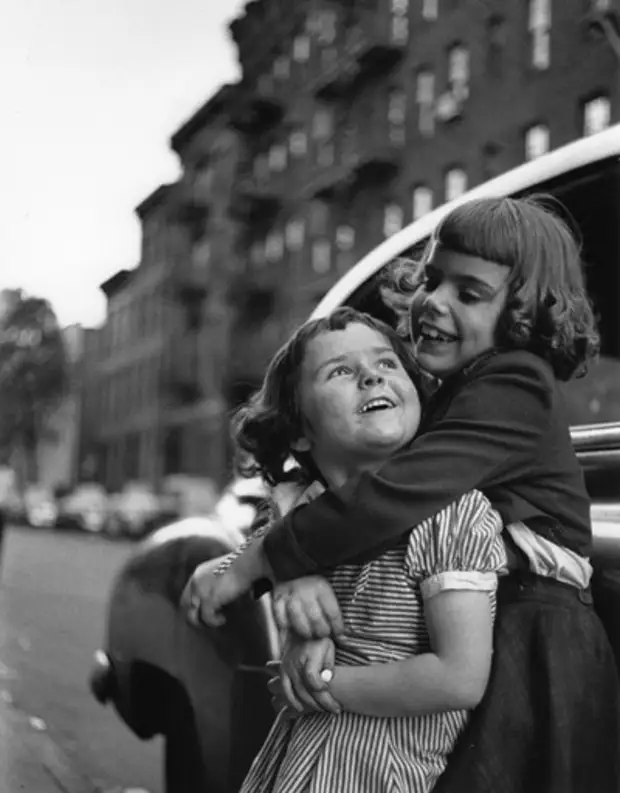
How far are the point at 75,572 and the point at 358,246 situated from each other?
10.7ft

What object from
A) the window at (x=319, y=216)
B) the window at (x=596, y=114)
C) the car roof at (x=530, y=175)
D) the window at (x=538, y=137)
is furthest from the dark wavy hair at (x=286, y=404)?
the window at (x=596, y=114)

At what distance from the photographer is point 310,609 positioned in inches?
55.7

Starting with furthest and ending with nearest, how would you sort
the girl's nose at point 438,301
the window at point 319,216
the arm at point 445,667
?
the window at point 319,216 < the girl's nose at point 438,301 < the arm at point 445,667

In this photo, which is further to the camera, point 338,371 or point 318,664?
point 338,371

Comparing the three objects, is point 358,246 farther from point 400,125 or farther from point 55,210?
point 55,210

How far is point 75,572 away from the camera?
5.77 metres

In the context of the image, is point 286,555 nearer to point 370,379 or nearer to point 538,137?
point 370,379

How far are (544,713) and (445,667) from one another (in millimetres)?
139

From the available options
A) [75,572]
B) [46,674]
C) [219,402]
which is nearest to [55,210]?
[219,402]

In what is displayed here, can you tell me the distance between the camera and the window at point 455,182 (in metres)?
3.15

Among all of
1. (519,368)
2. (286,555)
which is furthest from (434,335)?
(286,555)

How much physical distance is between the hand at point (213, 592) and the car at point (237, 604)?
0.51 metres

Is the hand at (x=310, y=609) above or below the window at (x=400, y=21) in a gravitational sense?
below

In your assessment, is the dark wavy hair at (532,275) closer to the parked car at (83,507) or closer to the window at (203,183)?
the window at (203,183)
